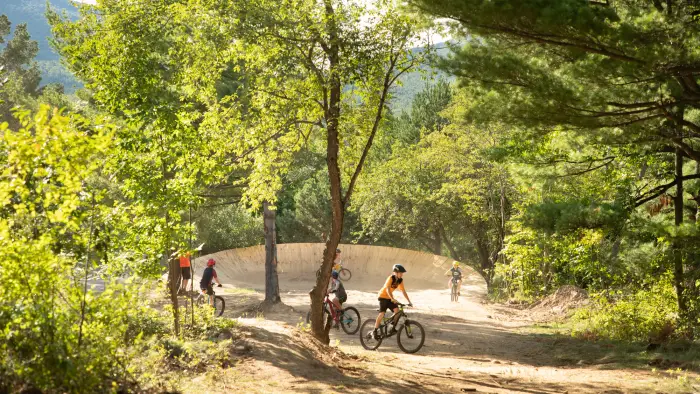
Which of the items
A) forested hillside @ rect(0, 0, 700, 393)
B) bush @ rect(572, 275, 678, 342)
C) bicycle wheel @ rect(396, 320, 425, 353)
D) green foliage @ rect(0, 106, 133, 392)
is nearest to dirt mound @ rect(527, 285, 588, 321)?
forested hillside @ rect(0, 0, 700, 393)

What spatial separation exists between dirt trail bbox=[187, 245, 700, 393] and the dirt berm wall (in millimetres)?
14810

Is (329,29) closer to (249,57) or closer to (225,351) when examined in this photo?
(249,57)

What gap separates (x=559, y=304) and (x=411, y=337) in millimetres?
9272

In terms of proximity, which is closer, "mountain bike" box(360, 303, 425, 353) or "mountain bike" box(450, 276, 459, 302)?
"mountain bike" box(360, 303, 425, 353)

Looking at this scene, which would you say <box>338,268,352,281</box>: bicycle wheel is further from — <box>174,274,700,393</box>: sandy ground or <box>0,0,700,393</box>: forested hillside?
<box>0,0,700,393</box>: forested hillside

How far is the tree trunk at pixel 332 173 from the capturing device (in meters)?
10.6

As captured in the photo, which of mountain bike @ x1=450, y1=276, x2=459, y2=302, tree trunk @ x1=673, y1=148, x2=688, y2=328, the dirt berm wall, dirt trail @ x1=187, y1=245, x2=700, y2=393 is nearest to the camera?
dirt trail @ x1=187, y1=245, x2=700, y2=393

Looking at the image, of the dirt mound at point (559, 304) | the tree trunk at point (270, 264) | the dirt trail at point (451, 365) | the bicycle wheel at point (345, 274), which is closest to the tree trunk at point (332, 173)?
the dirt trail at point (451, 365)

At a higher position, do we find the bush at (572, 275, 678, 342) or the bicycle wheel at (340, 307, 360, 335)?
the bush at (572, 275, 678, 342)

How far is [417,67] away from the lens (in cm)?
1097

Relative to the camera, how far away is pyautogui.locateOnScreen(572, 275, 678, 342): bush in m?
12.2

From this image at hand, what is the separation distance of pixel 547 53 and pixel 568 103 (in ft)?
3.10

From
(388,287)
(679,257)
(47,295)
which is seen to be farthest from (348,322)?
(47,295)

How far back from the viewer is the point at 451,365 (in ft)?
37.1
